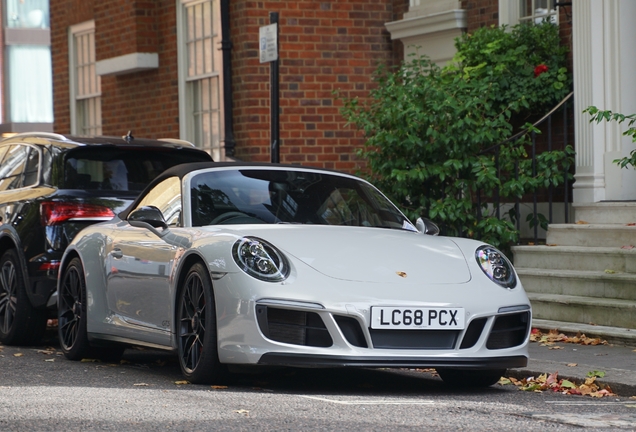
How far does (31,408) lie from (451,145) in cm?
659

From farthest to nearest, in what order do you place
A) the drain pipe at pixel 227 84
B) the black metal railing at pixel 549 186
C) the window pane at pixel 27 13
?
the window pane at pixel 27 13
the drain pipe at pixel 227 84
the black metal railing at pixel 549 186

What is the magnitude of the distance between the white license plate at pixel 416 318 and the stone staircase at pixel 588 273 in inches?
111

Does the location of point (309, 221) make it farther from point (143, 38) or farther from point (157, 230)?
point (143, 38)

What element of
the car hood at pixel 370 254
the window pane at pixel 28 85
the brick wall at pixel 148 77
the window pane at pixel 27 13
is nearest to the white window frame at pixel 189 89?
the brick wall at pixel 148 77

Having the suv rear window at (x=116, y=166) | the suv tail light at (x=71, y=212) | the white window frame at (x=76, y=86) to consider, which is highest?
the white window frame at (x=76, y=86)

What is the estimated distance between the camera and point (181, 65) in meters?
17.6

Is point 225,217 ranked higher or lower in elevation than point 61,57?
lower

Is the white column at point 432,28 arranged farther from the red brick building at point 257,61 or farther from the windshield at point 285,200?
the windshield at point 285,200

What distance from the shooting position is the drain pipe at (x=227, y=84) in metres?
15.6

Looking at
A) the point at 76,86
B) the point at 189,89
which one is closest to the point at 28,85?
the point at 76,86

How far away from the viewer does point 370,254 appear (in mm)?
7125

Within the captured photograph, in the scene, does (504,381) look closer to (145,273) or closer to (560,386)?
(560,386)

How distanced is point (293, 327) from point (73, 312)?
2813 mm

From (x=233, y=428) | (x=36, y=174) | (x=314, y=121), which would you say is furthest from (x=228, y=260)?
(x=314, y=121)
